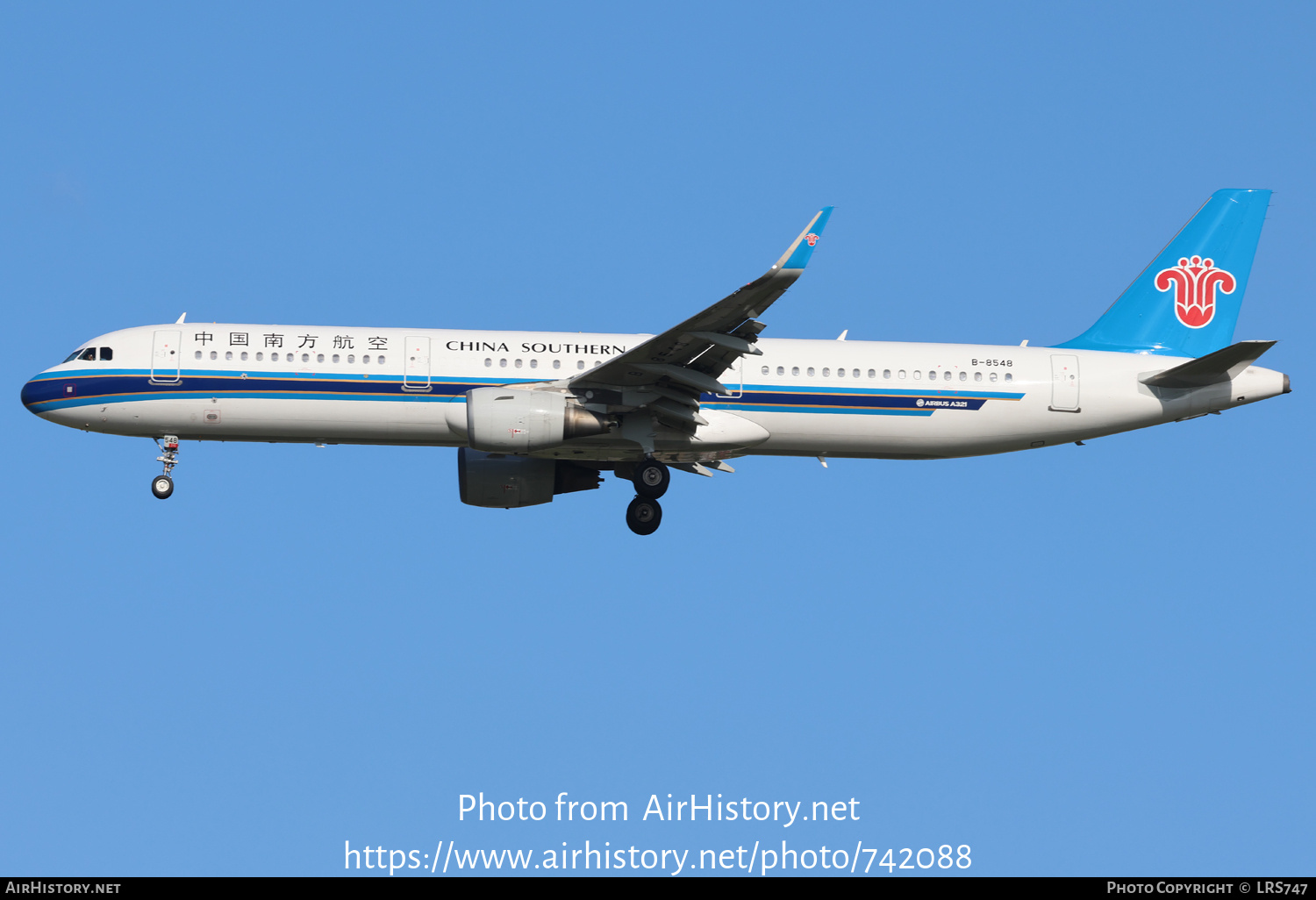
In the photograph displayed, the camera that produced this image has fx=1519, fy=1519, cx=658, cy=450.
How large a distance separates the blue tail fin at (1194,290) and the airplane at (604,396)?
997 millimetres

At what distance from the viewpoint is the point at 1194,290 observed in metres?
36.5

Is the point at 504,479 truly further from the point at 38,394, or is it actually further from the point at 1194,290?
the point at 1194,290

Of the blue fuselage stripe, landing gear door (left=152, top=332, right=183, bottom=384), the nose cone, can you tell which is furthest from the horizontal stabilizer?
the nose cone

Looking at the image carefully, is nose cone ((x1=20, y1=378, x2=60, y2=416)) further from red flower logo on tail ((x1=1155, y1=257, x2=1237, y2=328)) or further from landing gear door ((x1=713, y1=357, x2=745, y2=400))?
red flower logo on tail ((x1=1155, y1=257, x2=1237, y2=328))

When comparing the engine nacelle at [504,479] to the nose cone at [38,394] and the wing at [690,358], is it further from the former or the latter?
the nose cone at [38,394]

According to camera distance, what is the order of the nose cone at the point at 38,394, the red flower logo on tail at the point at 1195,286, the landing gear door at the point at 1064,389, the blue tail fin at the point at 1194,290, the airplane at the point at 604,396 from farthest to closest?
the red flower logo on tail at the point at 1195,286 < the blue tail fin at the point at 1194,290 < the landing gear door at the point at 1064,389 < the nose cone at the point at 38,394 < the airplane at the point at 604,396

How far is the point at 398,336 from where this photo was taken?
109 ft

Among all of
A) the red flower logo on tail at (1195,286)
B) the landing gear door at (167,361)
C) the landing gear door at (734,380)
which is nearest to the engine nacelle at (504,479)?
the landing gear door at (734,380)

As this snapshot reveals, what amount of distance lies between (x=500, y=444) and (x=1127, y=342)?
1533cm

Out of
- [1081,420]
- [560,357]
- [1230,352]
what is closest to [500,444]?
[560,357]

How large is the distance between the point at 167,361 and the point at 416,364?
17.8 feet

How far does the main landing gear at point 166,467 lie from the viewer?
33.2m
